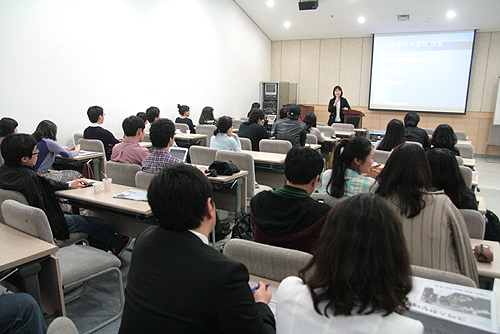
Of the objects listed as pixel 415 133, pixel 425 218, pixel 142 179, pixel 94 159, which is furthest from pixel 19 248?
pixel 415 133

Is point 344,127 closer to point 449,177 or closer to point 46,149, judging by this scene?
point 449,177

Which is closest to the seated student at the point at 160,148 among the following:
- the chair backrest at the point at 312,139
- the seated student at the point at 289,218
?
the seated student at the point at 289,218

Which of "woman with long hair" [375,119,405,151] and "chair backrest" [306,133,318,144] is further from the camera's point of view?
"chair backrest" [306,133,318,144]

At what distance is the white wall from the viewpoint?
17.2 ft

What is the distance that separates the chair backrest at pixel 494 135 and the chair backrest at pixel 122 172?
897cm

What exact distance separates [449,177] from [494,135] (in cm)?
809

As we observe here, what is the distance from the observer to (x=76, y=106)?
6020 mm

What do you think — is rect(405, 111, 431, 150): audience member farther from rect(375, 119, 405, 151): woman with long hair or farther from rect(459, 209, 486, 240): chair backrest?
rect(459, 209, 486, 240): chair backrest

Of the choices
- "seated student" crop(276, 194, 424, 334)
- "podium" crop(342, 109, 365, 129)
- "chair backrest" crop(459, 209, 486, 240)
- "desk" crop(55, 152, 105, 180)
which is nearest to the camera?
"seated student" crop(276, 194, 424, 334)

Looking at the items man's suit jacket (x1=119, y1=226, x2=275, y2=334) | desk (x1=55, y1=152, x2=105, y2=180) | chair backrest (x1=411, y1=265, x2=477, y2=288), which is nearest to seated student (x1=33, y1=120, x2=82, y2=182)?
desk (x1=55, y1=152, x2=105, y2=180)

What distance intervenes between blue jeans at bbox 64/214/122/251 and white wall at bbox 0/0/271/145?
340cm

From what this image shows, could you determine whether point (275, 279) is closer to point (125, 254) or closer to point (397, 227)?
point (397, 227)

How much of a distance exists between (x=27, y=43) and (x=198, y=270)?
5.71m

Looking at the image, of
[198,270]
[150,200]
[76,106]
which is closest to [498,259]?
[198,270]
